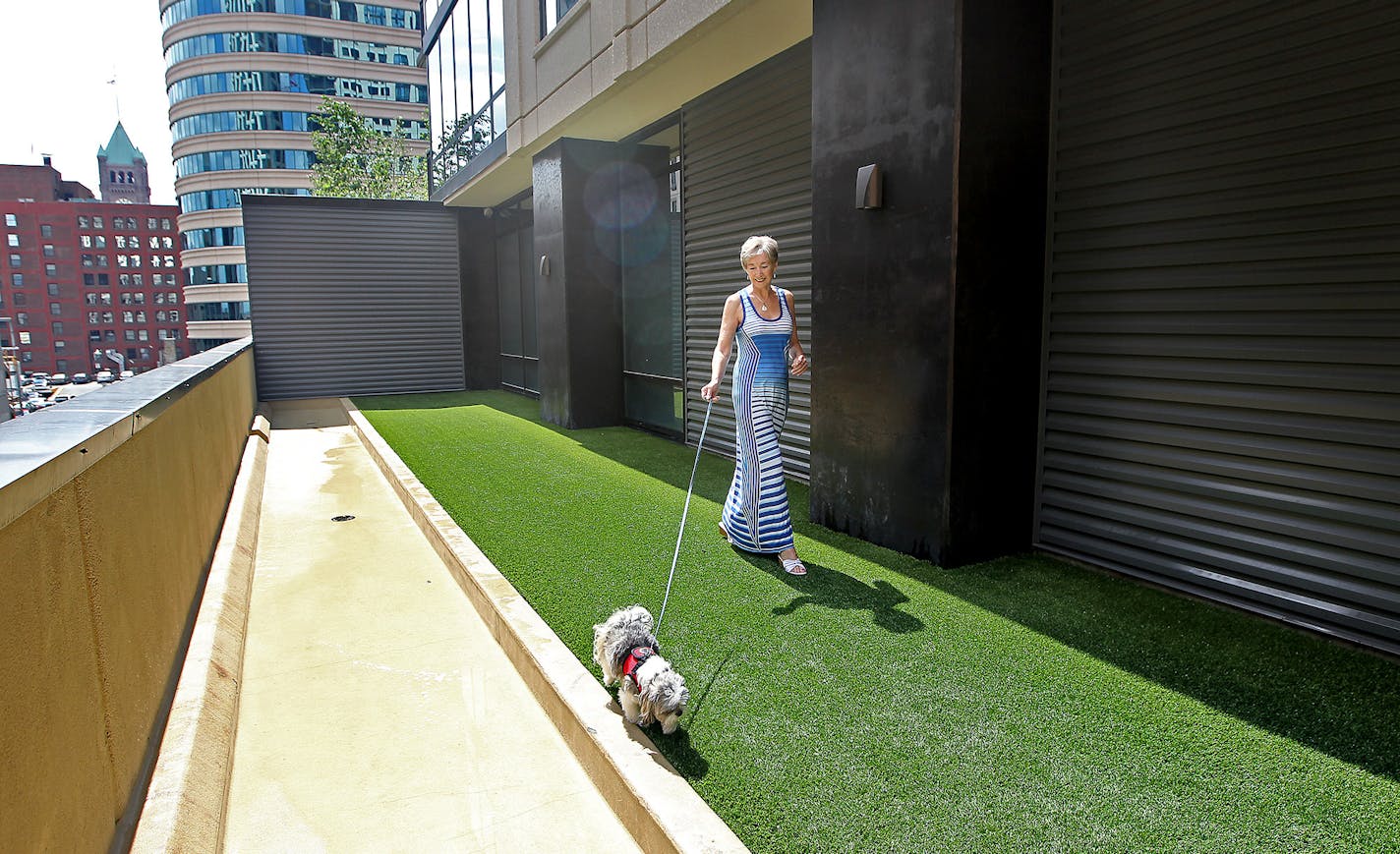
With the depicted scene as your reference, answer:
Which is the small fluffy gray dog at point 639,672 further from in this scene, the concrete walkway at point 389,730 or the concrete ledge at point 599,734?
the concrete walkway at point 389,730

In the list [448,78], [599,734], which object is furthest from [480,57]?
[599,734]

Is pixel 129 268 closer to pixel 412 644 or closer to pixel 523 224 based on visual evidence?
pixel 523 224

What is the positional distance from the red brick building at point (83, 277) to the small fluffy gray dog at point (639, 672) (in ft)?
439

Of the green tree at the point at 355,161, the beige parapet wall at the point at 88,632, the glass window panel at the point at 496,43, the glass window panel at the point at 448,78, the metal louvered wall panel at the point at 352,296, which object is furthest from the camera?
the green tree at the point at 355,161

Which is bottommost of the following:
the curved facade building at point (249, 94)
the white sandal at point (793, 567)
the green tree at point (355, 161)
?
the white sandal at point (793, 567)

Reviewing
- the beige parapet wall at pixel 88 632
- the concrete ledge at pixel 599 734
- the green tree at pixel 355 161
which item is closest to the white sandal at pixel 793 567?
the concrete ledge at pixel 599 734

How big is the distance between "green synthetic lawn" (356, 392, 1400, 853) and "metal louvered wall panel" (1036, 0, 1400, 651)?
40 cm

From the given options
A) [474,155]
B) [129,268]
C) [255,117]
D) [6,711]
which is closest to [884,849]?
[6,711]

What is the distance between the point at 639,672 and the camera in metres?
3.10

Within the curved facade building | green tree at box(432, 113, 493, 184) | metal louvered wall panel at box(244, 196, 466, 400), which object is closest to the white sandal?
green tree at box(432, 113, 493, 184)

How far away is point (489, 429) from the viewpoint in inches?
478

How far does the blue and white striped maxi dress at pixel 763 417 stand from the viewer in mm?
5098

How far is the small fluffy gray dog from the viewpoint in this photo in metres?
3.02

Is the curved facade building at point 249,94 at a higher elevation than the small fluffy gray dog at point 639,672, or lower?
higher
